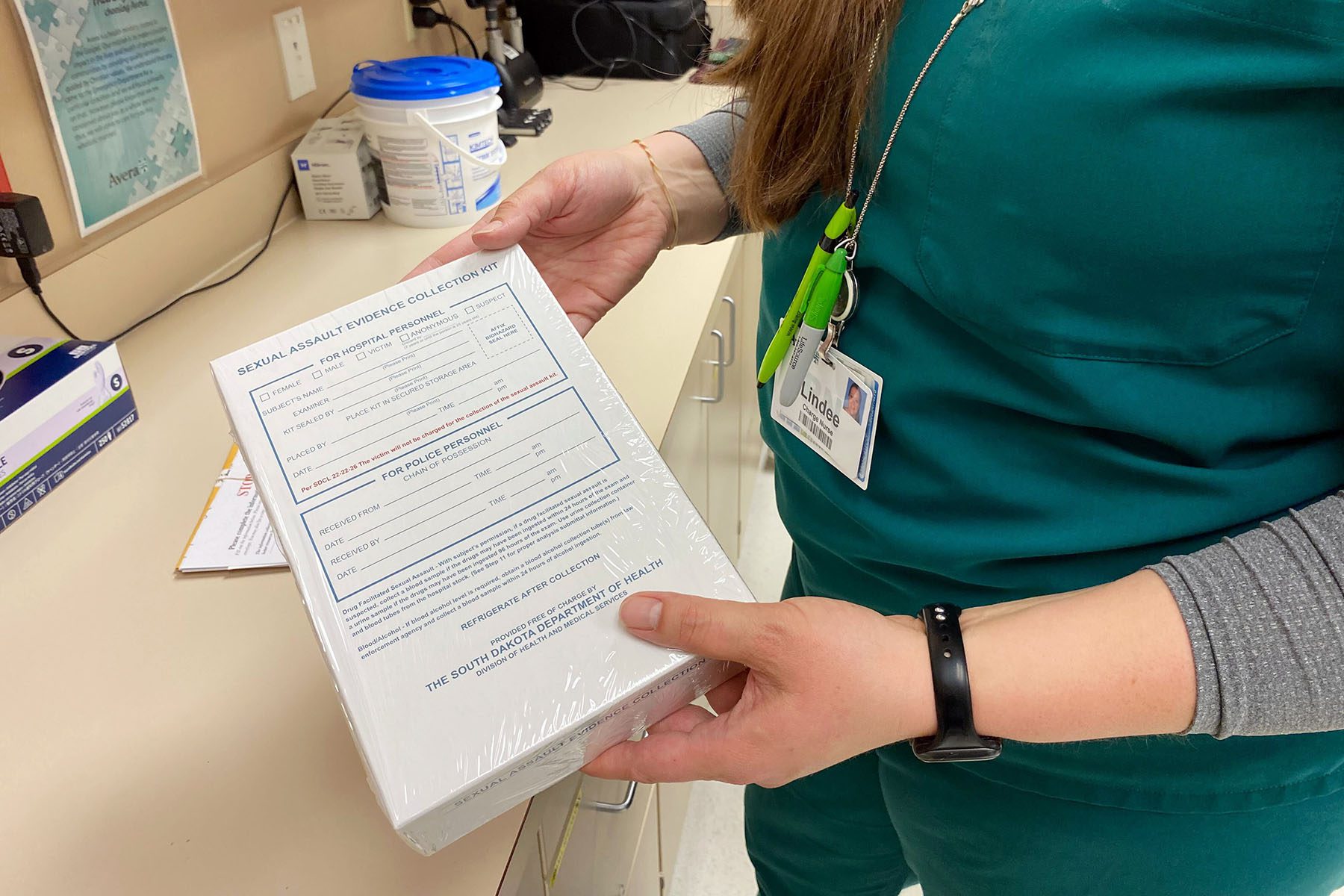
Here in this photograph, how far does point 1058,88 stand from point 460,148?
954mm

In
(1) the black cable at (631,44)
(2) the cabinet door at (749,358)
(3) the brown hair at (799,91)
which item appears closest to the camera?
(3) the brown hair at (799,91)

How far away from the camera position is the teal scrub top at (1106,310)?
462 mm

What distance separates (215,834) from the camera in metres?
0.55

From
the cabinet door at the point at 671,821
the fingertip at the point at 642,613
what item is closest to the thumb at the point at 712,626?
the fingertip at the point at 642,613

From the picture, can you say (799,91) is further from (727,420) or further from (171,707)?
(727,420)

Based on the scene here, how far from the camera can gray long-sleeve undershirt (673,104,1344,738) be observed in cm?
45

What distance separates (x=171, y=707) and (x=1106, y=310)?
670 mm

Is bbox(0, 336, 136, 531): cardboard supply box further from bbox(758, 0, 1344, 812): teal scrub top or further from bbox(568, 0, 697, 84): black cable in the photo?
bbox(568, 0, 697, 84): black cable

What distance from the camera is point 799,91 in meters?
0.62

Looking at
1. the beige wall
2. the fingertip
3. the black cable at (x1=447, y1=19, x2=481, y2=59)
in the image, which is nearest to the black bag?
the black cable at (x1=447, y1=19, x2=481, y2=59)

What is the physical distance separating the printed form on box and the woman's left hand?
1.0 inches

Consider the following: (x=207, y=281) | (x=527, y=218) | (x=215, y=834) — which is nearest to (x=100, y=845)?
(x=215, y=834)

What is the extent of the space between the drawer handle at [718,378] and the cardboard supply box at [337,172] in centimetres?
56

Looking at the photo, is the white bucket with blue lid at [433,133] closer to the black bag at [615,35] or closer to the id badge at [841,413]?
the black bag at [615,35]
